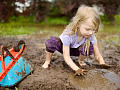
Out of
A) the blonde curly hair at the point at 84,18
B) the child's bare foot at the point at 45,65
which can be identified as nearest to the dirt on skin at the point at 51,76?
the child's bare foot at the point at 45,65

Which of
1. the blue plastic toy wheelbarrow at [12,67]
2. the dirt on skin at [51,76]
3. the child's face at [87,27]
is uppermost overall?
the child's face at [87,27]

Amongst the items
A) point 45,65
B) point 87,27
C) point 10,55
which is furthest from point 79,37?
point 10,55

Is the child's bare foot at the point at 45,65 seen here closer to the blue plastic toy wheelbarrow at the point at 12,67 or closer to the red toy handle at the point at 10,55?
the blue plastic toy wheelbarrow at the point at 12,67

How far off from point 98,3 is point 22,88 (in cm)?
1028

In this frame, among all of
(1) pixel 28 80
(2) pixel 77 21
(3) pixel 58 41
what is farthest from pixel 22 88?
(2) pixel 77 21

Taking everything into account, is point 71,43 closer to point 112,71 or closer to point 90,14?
point 90,14

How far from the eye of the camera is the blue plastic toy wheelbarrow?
1504 mm

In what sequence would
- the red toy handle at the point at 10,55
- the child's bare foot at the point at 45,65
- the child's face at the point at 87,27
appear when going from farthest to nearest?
1. the child's bare foot at the point at 45,65
2. the child's face at the point at 87,27
3. the red toy handle at the point at 10,55

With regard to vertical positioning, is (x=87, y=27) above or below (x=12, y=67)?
above

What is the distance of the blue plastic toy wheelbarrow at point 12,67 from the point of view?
1.50 meters

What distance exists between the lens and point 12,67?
1599mm

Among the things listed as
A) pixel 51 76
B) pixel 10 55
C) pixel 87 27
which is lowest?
pixel 51 76

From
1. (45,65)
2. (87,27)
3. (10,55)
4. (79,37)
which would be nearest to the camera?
(10,55)

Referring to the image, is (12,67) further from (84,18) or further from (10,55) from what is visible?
(84,18)
